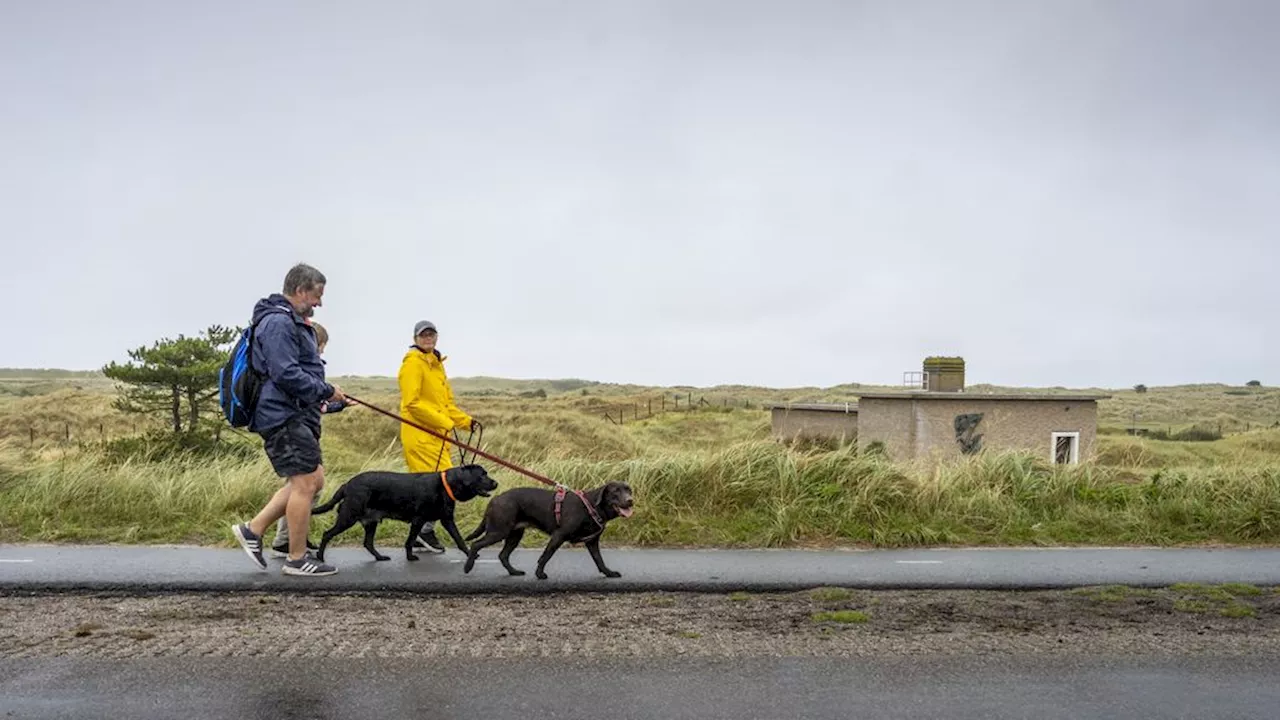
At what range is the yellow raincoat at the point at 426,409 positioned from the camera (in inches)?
346

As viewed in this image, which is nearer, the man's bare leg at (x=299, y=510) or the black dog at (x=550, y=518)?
the man's bare leg at (x=299, y=510)

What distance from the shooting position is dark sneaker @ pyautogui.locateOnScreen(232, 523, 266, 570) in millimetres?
7783

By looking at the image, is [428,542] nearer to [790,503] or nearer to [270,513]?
[270,513]

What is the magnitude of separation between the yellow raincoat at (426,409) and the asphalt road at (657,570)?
32.9 inches

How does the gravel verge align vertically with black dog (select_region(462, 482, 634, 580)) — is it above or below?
below

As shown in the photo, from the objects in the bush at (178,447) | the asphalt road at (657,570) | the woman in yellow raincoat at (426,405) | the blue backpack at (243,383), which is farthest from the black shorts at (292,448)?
the bush at (178,447)

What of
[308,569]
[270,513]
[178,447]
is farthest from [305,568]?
[178,447]

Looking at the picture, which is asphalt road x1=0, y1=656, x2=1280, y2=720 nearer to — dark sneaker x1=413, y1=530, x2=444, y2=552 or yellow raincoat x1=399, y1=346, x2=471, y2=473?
dark sneaker x1=413, y1=530, x2=444, y2=552

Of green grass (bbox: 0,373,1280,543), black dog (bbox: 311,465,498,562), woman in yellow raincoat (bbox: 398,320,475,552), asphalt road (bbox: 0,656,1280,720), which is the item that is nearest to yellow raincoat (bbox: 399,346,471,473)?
woman in yellow raincoat (bbox: 398,320,475,552)

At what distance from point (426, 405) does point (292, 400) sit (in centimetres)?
151

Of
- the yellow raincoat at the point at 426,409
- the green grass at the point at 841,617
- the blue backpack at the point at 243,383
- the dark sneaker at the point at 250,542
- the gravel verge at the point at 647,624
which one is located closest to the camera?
the gravel verge at the point at 647,624

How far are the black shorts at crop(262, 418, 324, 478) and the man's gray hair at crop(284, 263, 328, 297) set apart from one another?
0.96 m

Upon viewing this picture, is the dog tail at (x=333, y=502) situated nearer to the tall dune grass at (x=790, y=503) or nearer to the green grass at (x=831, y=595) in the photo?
the tall dune grass at (x=790, y=503)

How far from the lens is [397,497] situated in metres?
8.16
